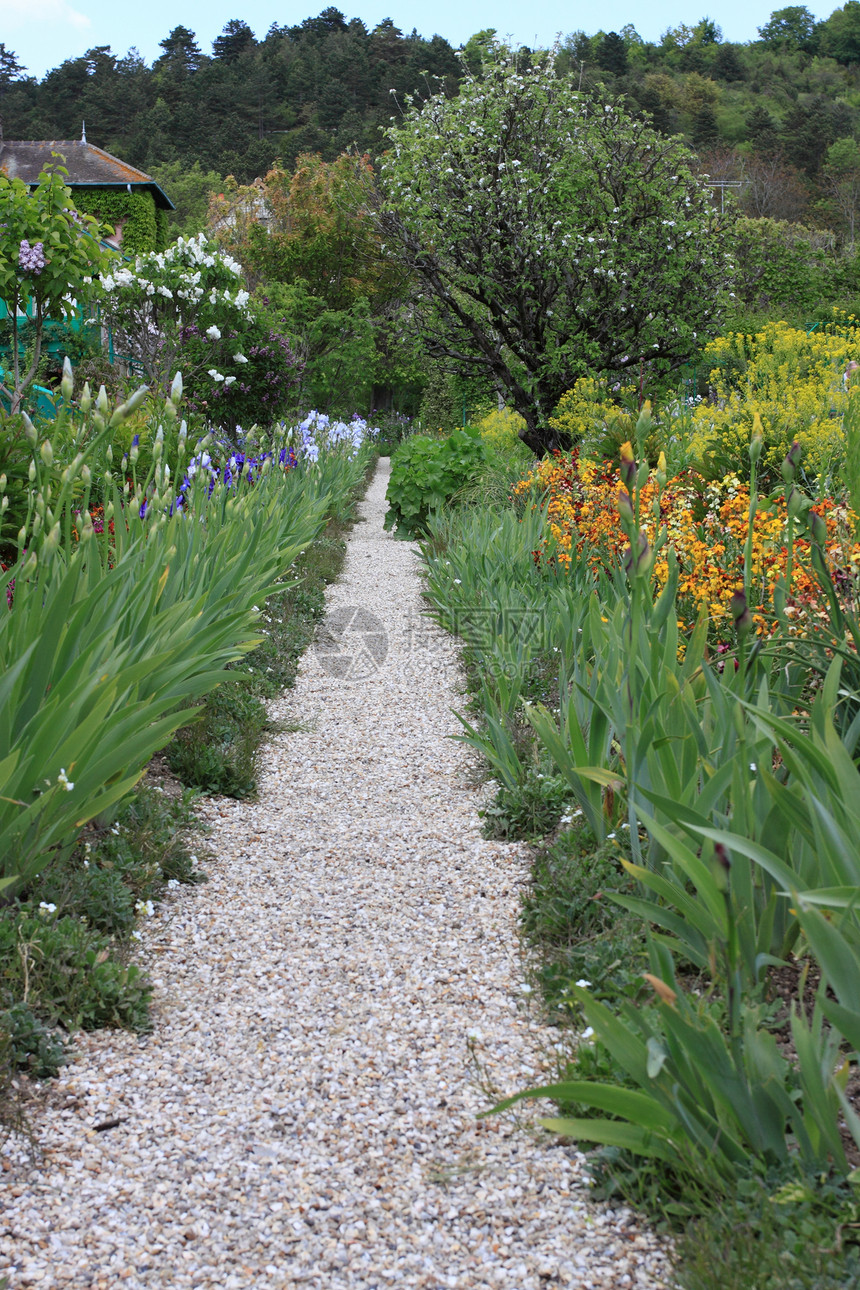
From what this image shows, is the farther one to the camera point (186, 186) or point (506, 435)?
point (186, 186)

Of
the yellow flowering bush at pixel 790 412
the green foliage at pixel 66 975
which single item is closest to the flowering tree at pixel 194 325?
the yellow flowering bush at pixel 790 412

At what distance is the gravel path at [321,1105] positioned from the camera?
4.58 feet

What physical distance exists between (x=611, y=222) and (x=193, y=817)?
874cm

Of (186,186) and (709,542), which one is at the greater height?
(186,186)

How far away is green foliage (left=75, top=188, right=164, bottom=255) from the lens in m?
24.9

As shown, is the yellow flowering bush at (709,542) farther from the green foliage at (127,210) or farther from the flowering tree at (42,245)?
the green foliage at (127,210)

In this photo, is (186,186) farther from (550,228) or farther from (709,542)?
(709,542)

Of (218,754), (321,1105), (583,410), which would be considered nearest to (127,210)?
(583,410)

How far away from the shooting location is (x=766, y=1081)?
1.31 metres

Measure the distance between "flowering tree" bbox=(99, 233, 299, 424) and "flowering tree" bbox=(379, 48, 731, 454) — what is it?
2.13 metres

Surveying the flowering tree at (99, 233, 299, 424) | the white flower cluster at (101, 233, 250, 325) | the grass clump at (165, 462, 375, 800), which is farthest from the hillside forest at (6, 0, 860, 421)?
the grass clump at (165, 462, 375, 800)

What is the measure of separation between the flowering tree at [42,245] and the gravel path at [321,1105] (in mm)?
4828

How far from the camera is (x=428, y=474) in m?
9.11

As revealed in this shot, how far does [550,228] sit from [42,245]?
5.39 metres
